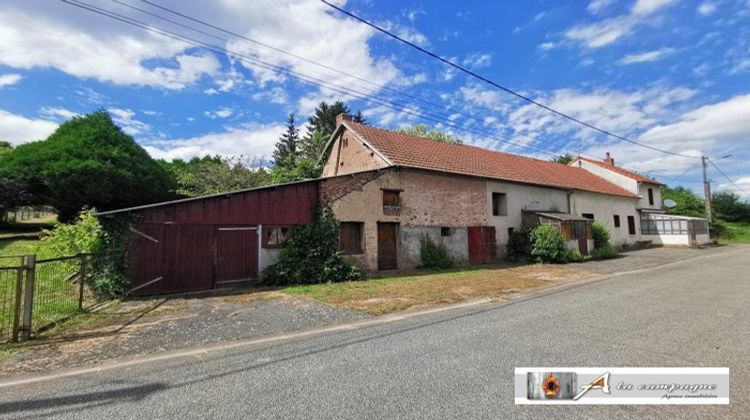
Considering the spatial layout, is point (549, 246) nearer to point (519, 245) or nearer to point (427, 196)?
point (519, 245)

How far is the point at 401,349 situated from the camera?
5238mm

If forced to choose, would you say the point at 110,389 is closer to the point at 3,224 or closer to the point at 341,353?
the point at 341,353

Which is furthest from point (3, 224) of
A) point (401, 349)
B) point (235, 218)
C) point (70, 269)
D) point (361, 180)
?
point (401, 349)

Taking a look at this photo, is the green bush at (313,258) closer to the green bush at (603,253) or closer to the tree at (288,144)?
the green bush at (603,253)

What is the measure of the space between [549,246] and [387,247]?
350 inches

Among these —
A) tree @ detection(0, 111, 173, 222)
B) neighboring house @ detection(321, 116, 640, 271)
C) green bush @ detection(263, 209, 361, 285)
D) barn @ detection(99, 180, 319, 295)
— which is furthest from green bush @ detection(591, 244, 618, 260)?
tree @ detection(0, 111, 173, 222)

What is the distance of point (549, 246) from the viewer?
18.2m

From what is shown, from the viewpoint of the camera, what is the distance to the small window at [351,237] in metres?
14.4

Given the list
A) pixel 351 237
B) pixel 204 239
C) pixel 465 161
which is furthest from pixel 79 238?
pixel 465 161

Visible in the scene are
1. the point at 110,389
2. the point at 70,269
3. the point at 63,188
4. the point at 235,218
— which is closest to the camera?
the point at 110,389

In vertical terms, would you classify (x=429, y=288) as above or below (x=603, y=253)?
below

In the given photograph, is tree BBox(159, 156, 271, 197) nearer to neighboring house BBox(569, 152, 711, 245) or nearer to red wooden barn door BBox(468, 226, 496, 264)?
red wooden barn door BBox(468, 226, 496, 264)

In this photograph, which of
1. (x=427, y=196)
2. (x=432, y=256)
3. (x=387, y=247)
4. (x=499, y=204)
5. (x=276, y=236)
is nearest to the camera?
(x=276, y=236)

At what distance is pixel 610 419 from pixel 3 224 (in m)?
47.3
